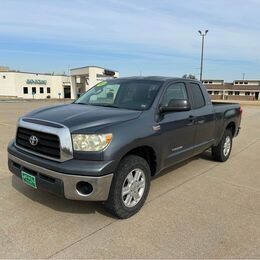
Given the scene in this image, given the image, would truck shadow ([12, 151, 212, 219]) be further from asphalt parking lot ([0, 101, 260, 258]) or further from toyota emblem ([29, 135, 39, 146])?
toyota emblem ([29, 135, 39, 146])

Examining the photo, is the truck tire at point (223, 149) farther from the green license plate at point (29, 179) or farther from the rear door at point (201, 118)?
the green license plate at point (29, 179)

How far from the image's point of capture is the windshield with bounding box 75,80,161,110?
4566mm

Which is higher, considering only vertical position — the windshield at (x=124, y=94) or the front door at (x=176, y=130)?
the windshield at (x=124, y=94)

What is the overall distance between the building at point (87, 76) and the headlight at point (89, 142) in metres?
42.1

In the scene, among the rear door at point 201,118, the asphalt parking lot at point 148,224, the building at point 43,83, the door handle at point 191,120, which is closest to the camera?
the asphalt parking lot at point 148,224

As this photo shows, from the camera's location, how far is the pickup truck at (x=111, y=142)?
3.50m

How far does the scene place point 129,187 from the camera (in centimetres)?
394

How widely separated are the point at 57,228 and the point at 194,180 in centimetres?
276

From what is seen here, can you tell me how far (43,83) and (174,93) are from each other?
74.7 meters

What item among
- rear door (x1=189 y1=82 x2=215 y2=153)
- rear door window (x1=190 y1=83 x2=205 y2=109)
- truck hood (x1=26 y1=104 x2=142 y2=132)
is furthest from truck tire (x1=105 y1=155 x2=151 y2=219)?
rear door window (x1=190 y1=83 x2=205 y2=109)

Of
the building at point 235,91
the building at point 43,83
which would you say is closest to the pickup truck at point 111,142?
the building at point 43,83

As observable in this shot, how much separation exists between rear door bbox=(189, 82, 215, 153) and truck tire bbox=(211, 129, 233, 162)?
24.4 inches

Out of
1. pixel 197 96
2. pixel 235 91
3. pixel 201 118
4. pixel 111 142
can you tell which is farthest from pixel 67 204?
pixel 235 91

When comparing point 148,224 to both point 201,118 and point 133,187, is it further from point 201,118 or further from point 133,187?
point 201,118
